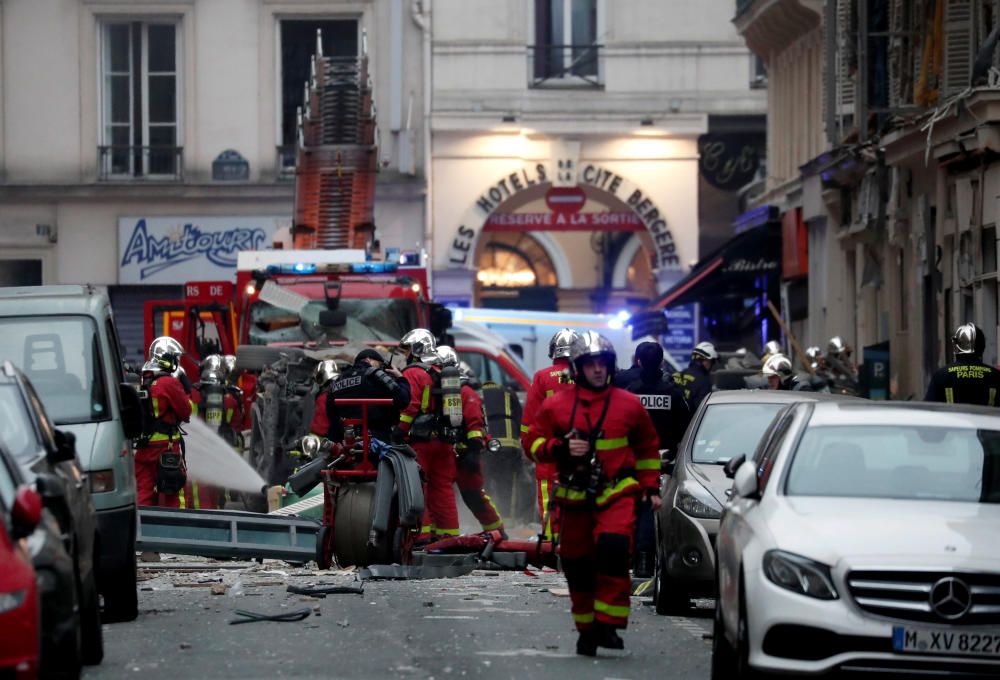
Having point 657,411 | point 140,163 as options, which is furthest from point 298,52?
point 657,411

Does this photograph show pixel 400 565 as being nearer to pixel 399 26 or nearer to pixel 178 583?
pixel 178 583

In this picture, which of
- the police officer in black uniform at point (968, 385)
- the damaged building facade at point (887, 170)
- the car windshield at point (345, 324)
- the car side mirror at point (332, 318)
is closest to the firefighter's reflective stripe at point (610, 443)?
the police officer in black uniform at point (968, 385)

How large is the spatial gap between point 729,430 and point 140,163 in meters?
25.9

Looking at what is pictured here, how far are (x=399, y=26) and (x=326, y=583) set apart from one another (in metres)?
24.4

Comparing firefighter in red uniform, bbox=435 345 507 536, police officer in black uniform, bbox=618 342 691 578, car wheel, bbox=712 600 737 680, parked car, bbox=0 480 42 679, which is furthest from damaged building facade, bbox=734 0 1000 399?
parked car, bbox=0 480 42 679

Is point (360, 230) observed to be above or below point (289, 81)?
below

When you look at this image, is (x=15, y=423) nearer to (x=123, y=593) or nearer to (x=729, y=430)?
(x=123, y=593)

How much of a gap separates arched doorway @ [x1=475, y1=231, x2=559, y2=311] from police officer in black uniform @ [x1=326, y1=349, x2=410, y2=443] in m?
30.5

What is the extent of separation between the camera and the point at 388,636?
11.0m

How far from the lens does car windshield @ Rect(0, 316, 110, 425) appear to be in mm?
11766

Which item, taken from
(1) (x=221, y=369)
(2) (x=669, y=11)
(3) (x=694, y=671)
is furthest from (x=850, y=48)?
(3) (x=694, y=671)

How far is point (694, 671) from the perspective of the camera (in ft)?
32.5

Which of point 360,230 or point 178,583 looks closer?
point 178,583

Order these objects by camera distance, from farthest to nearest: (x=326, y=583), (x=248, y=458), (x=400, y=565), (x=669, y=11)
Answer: (x=669, y=11) → (x=248, y=458) → (x=400, y=565) → (x=326, y=583)
